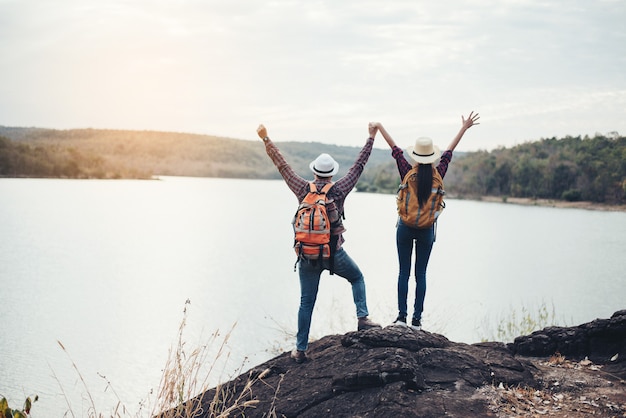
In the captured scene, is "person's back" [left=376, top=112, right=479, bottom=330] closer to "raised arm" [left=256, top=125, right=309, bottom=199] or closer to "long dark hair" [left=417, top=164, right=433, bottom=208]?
"long dark hair" [left=417, top=164, right=433, bottom=208]

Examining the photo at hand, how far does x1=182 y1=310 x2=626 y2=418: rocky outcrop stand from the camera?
4.59 metres

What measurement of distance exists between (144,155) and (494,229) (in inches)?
3670

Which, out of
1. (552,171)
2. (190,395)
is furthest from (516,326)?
(552,171)

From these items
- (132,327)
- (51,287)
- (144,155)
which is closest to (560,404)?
(132,327)

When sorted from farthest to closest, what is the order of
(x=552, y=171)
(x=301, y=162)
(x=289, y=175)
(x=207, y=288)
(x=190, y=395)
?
(x=301, y=162)
(x=552, y=171)
(x=207, y=288)
(x=289, y=175)
(x=190, y=395)

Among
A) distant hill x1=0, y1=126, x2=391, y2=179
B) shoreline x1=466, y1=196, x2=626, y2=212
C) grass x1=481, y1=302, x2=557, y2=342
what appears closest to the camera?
grass x1=481, y1=302, x2=557, y2=342

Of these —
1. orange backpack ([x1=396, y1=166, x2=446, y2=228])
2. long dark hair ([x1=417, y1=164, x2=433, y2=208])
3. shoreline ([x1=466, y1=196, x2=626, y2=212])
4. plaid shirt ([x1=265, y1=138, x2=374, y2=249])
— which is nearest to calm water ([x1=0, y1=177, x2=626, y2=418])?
plaid shirt ([x1=265, y1=138, x2=374, y2=249])

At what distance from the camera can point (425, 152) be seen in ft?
18.4

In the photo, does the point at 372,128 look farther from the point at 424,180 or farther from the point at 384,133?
the point at 424,180

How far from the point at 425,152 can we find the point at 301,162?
106m

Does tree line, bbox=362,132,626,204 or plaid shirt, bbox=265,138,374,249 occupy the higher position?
tree line, bbox=362,132,626,204

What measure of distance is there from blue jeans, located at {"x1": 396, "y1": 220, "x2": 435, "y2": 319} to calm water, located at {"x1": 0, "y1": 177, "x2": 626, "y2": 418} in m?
1.98

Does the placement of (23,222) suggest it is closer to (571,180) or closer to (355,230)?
(355,230)

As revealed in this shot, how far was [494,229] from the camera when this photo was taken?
125 ft
